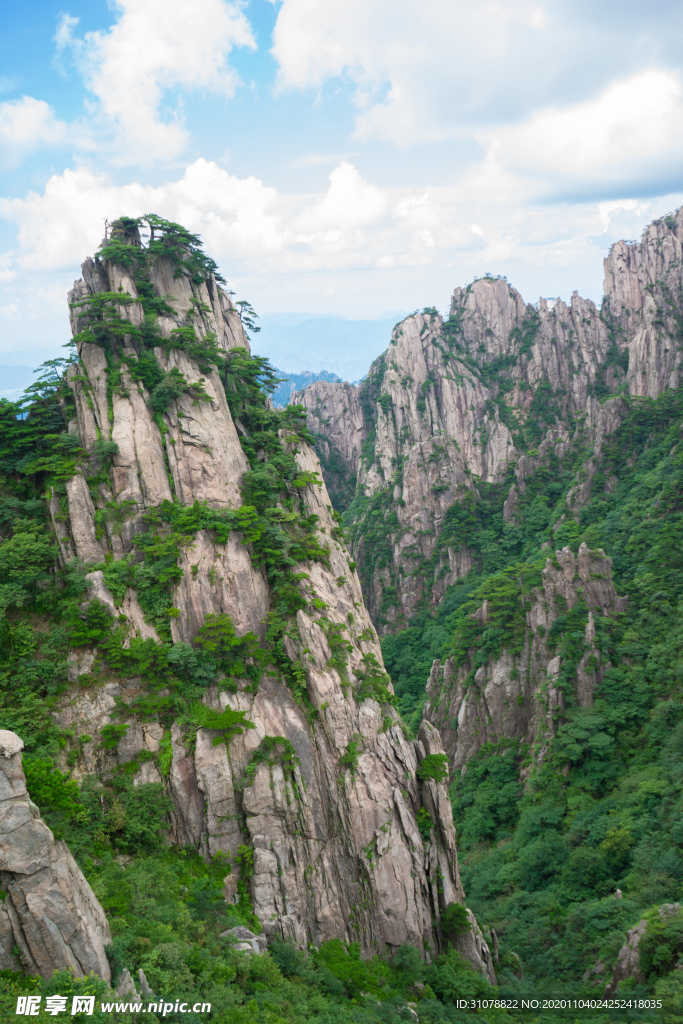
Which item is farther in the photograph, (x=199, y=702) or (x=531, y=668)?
(x=531, y=668)

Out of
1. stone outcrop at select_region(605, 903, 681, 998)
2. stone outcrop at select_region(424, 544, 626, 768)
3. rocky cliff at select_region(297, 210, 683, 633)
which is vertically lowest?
stone outcrop at select_region(605, 903, 681, 998)

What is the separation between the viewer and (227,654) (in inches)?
959

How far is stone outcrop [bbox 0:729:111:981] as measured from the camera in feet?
40.9

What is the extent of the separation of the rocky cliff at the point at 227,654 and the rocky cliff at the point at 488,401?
48.8m

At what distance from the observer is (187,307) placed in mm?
35250

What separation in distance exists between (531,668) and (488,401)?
58835 mm

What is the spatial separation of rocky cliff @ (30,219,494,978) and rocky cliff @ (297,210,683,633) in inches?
1920

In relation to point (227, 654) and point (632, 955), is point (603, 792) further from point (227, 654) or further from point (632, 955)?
point (227, 654)

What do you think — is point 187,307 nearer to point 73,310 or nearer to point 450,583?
point 73,310

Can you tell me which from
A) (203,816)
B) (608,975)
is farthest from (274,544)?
(608,975)
